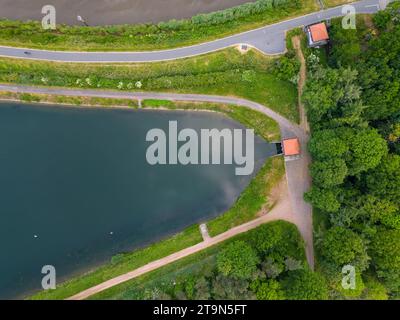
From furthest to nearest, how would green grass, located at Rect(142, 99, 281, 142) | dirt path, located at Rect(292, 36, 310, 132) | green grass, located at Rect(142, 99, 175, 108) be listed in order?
green grass, located at Rect(142, 99, 175, 108), green grass, located at Rect(142, 99, 281, 142), dirt path, located at Rect(292, 36, 310, 132)

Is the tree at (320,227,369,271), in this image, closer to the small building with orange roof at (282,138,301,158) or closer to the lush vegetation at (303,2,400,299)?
the lush vegetation at (303,2,400,299)

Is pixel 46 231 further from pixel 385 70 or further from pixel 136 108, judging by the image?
pixel 385 70

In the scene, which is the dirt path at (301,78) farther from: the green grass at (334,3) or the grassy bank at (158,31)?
the green grass at (334,3)

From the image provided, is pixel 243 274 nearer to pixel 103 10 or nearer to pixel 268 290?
pixel 268 290

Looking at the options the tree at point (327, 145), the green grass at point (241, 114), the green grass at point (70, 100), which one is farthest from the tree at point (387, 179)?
the green grass at point (70, 100)

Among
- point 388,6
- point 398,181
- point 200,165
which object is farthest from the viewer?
point 200,165

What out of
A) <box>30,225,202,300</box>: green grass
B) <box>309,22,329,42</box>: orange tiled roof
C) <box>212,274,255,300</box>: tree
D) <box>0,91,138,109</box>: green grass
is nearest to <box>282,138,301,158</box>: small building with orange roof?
<box>309,22,329,42</box>: orange tiled roof

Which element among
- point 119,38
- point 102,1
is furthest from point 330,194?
point 102,1
